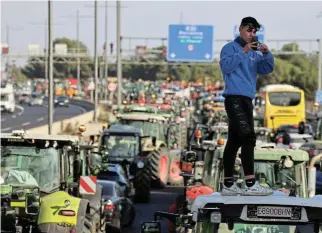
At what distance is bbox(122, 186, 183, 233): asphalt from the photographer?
22.0 metres

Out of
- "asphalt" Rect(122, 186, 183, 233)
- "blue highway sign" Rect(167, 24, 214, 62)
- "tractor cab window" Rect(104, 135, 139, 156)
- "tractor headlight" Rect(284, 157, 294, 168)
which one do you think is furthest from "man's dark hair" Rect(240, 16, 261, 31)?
"blue highway sign" Rect(167, 24, 214, 62)

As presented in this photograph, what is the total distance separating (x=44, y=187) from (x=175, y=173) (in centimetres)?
1774

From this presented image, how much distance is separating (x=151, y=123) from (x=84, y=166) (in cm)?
1793

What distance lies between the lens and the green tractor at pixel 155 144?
100 ft

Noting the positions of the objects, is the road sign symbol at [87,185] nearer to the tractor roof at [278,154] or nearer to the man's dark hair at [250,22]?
the tractor roof at [278,154]

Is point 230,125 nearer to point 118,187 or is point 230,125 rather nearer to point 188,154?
point 188,154

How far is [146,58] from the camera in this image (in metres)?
86.7

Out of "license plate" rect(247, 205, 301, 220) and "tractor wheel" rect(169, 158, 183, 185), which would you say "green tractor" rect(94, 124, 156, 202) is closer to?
"tractor wheel" rect(169, 158, 183, 185)

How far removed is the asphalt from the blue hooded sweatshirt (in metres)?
10.7

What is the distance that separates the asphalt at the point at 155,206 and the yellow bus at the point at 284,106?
27.2 metres

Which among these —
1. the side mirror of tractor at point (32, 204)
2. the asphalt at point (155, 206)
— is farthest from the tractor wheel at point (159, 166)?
the side mirror of tractor at point (32, 204)

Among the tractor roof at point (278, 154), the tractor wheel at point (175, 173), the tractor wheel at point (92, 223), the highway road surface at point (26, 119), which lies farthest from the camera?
the highway road surface at point (26, 119)

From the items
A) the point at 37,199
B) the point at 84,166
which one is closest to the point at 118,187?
the point at 84,166

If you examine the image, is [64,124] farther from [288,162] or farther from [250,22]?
[250,22]
